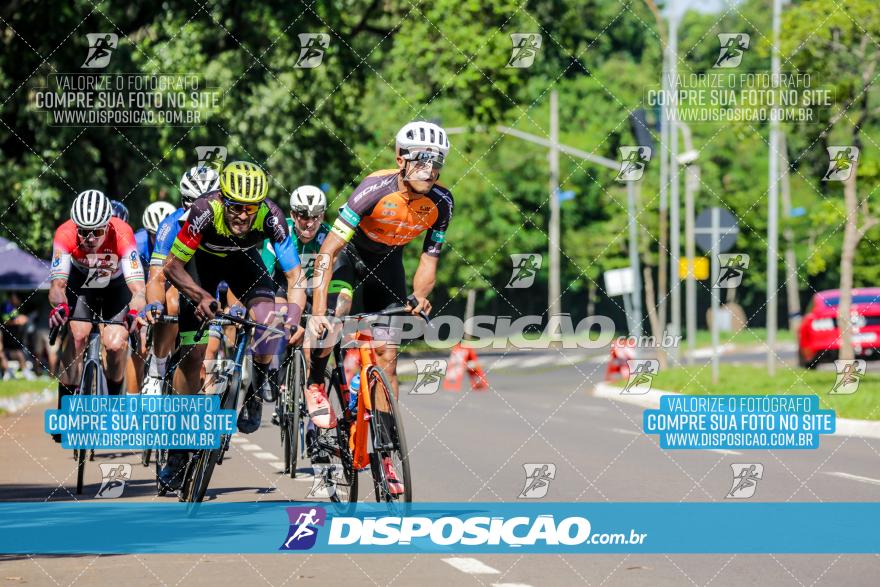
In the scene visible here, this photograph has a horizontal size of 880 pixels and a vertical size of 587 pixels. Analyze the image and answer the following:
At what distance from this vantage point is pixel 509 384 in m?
35.2

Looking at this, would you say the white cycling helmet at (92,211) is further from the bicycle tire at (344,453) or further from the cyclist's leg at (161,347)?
the bicycle tire at (344,453)

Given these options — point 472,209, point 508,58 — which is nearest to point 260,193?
point 508,58

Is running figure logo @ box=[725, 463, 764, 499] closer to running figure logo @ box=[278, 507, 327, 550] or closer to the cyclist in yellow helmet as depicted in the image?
running figure logo @ box=[278, 507, 327, 550]

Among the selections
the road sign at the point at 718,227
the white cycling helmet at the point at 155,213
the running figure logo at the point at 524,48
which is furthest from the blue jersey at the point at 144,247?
the road sign at the point at 718,227

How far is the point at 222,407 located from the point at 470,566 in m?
2.19

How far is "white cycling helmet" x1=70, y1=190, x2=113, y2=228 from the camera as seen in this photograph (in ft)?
39.7

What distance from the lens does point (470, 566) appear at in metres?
8.37

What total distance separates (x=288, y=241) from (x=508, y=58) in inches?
658

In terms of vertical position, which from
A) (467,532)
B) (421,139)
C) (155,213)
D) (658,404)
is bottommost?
(658,404)

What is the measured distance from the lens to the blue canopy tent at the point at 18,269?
99.6 ft

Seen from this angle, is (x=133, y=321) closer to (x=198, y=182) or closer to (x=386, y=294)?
(x=198, y=182)

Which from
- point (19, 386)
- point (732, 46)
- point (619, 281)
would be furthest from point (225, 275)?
point (619, 281)

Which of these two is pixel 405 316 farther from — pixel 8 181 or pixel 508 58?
pixel 8 181

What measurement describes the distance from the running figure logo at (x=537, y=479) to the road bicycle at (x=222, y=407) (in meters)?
2.31
